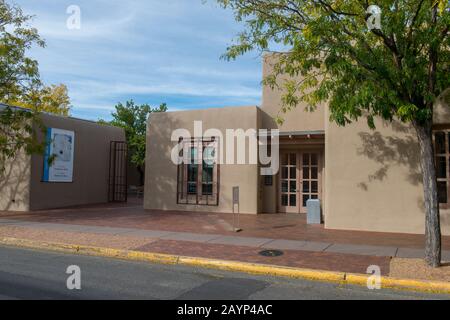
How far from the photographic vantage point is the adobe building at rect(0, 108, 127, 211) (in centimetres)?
1711

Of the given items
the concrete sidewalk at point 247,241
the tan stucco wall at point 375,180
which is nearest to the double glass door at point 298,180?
the tan stucco wall at point 375,180

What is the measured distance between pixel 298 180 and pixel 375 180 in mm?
4565

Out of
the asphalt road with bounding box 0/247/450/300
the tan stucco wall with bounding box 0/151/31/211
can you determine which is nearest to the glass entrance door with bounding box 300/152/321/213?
the asphalt road with bounding box 0/247/450/300

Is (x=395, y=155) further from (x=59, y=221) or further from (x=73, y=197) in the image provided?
(x=73, y=197)

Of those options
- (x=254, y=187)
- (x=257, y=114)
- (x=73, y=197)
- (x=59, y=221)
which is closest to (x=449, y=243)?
(x=254, y=187)

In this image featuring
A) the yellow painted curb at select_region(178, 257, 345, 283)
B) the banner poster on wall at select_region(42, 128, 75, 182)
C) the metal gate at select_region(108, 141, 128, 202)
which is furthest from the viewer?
the metal gate at select_region(108, 141, 128, 202)

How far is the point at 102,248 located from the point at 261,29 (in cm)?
579

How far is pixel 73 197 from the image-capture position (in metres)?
19.2

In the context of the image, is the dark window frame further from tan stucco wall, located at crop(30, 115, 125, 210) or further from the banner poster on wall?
tan stucco wall, located at crop(30, 115, 125, 210)

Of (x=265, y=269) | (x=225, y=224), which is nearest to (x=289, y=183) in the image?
(x=225, y=224)

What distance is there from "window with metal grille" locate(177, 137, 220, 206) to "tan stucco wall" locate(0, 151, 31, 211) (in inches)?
245

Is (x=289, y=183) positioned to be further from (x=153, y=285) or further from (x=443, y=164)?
(x=153, y=285)

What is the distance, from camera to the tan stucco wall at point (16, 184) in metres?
17.0

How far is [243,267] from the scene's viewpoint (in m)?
7.56
